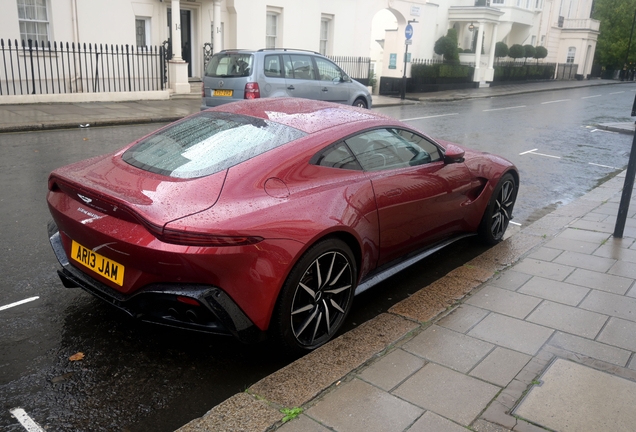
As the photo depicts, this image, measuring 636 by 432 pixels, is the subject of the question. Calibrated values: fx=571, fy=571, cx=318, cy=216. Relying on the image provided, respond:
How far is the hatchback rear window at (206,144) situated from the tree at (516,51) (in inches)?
1539

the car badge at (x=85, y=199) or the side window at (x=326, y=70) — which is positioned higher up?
the side window at (x=326, y=70)

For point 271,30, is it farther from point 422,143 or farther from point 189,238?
point 189,238

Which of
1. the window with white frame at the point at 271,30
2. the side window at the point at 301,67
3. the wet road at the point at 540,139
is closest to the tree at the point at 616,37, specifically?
the wet road at the point at 540,139

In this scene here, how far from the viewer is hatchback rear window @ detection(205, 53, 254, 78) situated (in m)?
12.5

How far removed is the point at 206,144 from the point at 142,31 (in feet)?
54.7

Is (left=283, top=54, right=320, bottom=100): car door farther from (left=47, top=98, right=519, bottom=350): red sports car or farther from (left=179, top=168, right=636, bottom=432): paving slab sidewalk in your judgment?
(left=179, top=168, right=636, bottom=432): paving slab sidewalk

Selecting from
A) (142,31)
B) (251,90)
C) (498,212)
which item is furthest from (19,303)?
(142,31)

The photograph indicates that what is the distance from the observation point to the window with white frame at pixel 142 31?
18.4 meters

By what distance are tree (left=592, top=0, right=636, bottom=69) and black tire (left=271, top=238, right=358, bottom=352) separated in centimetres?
5986

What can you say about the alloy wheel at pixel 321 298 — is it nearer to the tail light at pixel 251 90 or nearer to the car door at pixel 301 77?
the tail light at pixel 251 90

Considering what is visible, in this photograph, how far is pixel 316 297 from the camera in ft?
11.3

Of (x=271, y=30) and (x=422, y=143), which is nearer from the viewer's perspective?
(x=422, y=143)

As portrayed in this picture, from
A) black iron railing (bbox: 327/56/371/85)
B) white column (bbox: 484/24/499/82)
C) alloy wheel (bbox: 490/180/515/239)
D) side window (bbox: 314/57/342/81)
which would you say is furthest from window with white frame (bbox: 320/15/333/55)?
alloy wheel (bbox: 490/180/515/239)

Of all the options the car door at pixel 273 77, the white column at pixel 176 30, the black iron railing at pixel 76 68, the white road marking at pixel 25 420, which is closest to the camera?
the white road marking at pixel 25 420
